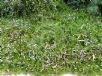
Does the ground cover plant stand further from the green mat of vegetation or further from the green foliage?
the green foliage

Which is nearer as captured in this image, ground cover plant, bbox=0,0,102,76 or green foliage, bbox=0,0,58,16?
ground cover plant, bbox=0,0,102,76

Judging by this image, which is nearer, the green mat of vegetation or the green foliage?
the green mat of vegetation

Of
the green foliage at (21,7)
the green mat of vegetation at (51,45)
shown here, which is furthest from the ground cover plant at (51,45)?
the green foliage at (21,7)

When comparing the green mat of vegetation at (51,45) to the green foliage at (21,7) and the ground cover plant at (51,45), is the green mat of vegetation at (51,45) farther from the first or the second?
the green foliage at (21,7)

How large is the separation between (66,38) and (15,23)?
1.35 m

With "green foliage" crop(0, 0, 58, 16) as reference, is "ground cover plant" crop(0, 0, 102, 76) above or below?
below

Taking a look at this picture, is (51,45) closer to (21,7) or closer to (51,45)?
(51,45)

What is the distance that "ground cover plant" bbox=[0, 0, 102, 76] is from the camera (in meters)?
5.46

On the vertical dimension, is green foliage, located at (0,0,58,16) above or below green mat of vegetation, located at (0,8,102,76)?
above

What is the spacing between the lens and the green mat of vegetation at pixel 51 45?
5.47 meters

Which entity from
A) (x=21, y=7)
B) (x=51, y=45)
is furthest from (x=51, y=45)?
(x=21, y=7)

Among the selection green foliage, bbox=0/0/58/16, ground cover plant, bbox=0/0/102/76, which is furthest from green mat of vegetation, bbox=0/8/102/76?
green foliage, bbox=0/0/58/16

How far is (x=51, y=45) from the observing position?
599cm

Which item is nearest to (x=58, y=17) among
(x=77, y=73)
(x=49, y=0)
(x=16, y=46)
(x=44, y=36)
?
(x=49, y=0)
